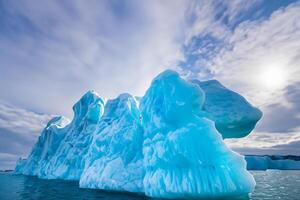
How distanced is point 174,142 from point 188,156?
131 cm

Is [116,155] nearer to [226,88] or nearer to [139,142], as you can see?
[139,142]

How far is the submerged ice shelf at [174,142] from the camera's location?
16.1 metres

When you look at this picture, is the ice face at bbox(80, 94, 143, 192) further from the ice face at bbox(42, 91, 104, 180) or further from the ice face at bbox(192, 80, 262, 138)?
the ice face at bbox(42, 91, 104, 180)

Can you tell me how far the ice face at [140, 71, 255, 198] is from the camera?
15797 millimetres

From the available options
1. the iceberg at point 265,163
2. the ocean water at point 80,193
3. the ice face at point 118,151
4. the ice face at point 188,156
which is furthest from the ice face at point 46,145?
the iceberg at point 265,163

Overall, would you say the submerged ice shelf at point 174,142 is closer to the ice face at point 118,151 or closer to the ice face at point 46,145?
the ice face at point 118,151

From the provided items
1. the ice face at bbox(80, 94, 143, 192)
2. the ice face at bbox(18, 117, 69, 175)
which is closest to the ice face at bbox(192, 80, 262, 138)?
the ice face at bbox(80, 94, 143, 192)

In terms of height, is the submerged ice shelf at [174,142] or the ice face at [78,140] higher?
the ice face at [78,140]

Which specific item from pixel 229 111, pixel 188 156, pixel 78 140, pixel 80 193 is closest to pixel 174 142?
pixel 188 156

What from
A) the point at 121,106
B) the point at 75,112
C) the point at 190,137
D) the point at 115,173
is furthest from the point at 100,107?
the point at 190,137

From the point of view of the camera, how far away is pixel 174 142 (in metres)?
16.9

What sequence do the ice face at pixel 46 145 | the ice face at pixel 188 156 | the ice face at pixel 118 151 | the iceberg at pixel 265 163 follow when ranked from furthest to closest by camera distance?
the iceberg at pixel 265 163 → the ice face at pixel 46 145 → the ice face at pixel 118 151 → the ice face at pixel 188 156

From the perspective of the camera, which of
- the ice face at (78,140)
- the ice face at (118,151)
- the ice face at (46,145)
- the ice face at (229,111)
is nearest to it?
the ice face at (229,111)

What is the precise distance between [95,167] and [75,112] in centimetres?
2179
